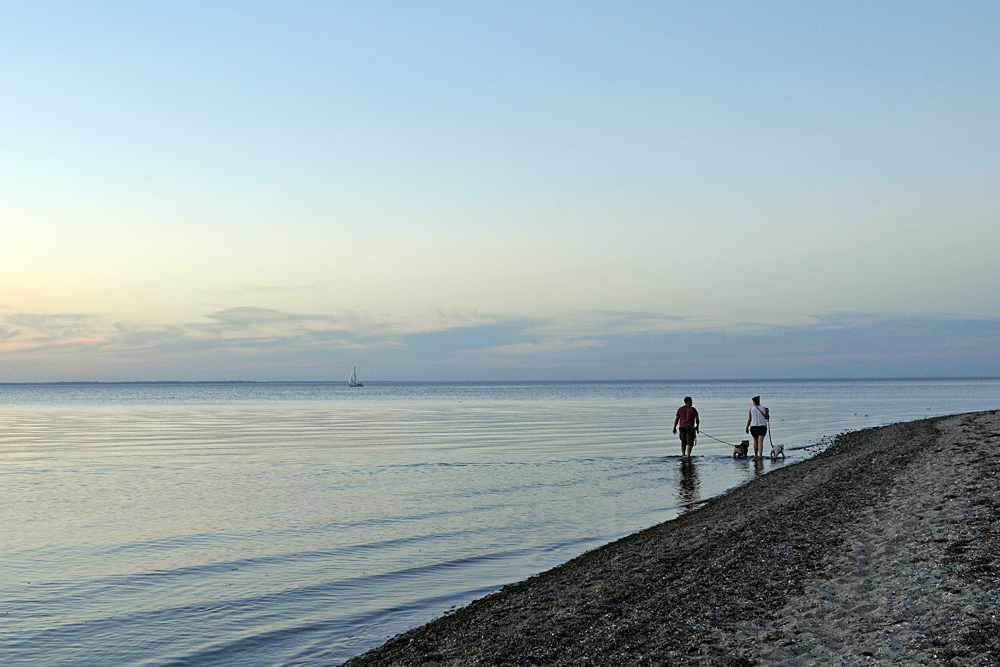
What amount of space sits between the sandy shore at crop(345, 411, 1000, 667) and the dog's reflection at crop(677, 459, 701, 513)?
184 inches

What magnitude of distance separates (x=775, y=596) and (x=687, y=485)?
13900 millimetres

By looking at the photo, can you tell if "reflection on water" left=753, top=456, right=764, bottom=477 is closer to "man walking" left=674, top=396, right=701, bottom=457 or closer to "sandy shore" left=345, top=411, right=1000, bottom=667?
"man walking" left=674, top=396, right=701, bottom=457

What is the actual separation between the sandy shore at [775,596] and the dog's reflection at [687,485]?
4.66 metres

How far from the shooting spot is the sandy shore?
697 cm

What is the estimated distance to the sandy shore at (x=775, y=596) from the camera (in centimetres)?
697

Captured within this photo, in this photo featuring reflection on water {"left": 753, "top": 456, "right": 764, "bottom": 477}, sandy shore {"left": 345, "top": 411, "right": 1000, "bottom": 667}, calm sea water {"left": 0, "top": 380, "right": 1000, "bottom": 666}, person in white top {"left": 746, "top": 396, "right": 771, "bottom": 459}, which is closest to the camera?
sandy shore {"left": 345, "top": 411, "right": 1000, "bottom": 667}

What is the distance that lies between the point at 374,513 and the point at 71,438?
29.5m

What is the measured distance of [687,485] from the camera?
22234 mm

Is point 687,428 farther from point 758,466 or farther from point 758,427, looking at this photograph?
point 758,427

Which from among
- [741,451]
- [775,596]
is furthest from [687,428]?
[775,596]

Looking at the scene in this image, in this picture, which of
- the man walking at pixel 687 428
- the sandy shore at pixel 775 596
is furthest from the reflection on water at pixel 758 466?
the sandy shore at pixel 775 596

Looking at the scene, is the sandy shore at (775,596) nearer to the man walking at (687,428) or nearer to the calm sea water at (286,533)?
the calm sea water at (286,533)

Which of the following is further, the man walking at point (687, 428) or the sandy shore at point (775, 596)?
the man walking at point (687, 428)

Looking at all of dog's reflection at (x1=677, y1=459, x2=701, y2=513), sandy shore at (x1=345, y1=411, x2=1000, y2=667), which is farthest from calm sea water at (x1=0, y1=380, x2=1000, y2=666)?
sandy shore at (x1=345, y1=411, x2=1000, y2=667)
